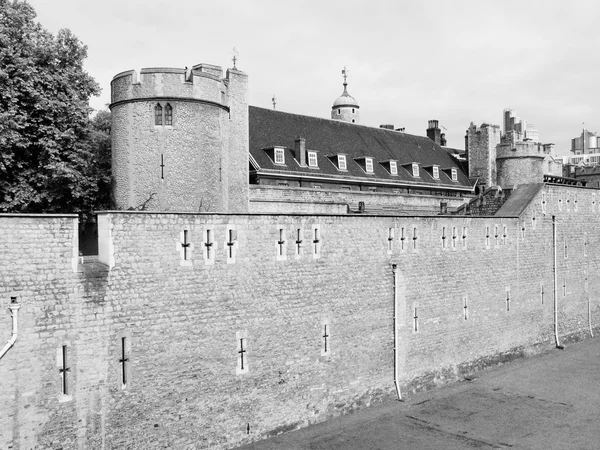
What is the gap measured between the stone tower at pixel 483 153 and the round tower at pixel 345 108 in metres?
17.9

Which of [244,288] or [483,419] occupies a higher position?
[244,288]

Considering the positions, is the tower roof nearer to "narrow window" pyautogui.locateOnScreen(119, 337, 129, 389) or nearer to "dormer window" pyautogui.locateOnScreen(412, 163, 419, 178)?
"dormer window" pyautogui.locateOnScreen(412, 163, 419, 178)

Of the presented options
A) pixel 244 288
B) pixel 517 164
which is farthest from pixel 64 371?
pixel 517 164

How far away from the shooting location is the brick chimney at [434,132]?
4625cm

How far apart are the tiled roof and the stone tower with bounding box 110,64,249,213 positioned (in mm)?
7618

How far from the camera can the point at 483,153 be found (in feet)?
135

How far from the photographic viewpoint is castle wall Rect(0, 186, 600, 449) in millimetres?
12914

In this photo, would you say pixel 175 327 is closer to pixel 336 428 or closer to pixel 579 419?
pixel 336 428

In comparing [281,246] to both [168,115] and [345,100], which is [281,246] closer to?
[168,115]

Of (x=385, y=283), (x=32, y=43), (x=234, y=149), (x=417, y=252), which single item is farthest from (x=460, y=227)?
(x=32, y=43)

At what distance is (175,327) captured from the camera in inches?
587

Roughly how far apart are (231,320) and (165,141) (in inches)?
264

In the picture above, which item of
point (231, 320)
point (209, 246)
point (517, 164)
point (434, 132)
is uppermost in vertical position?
point (434, 132)

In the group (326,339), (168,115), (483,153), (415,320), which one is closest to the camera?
(326,339)
